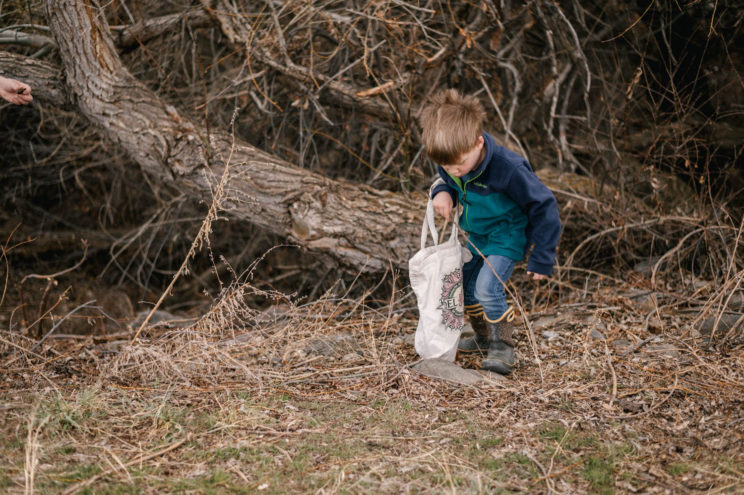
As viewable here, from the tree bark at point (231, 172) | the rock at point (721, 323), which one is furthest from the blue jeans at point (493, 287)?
the rock at point (721, 323)

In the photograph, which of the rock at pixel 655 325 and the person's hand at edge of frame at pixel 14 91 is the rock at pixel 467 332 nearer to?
the rock at pixel 655 325

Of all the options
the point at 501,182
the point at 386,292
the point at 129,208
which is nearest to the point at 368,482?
the point at 501,182

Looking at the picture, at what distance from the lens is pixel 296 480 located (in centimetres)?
199

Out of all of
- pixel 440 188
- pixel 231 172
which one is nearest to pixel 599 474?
pixel 440 188

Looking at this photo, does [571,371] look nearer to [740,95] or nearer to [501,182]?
[501,182]

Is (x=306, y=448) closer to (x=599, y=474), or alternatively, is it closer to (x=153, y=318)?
(x=599, y=474)

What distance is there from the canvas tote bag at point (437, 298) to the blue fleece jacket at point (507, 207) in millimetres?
211

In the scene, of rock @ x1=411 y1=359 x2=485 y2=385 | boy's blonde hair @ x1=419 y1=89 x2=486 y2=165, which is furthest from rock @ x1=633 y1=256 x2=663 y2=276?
boy's blonde hair @ x1=419 y1=89 x2=486 y2=165

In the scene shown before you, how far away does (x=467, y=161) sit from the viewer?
273 centimetres

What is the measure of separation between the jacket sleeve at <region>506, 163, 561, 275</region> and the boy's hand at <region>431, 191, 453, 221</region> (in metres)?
0.31

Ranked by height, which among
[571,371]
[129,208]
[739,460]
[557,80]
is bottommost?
[129,208]

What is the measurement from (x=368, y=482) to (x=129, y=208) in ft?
16.0

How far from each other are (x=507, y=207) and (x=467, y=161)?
36 centimetres

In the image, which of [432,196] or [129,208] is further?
[129,208]
